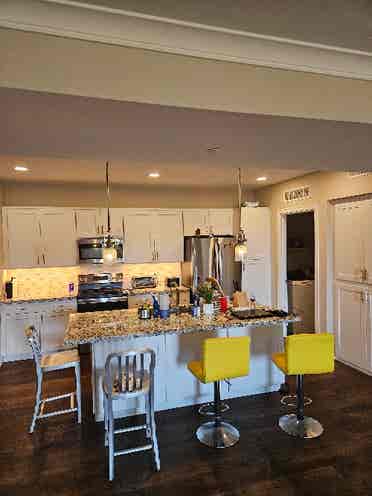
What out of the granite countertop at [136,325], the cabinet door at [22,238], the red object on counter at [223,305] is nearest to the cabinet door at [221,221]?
the red object on counter at [223,305]

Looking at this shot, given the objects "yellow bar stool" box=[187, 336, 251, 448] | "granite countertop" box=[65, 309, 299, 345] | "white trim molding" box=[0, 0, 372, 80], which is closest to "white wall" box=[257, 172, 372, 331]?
"granite countertop" box=[65, 309, 299, 345]

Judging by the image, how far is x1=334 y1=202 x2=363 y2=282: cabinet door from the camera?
415 cm

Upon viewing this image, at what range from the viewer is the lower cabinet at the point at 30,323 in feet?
15.7

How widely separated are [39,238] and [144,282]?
185cm

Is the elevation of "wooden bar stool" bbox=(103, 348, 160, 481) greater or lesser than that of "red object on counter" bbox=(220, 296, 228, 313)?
lesser

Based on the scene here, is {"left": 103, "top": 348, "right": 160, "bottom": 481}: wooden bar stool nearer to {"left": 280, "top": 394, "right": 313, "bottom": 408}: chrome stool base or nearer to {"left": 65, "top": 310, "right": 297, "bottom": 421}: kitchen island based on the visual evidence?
{"left": 65, "top": 310, "right": 297, "bottom": 421}: kitchen island

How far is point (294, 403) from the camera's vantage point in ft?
11.2

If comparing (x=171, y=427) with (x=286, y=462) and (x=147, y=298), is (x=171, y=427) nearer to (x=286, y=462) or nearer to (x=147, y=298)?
(x=286, y=462)

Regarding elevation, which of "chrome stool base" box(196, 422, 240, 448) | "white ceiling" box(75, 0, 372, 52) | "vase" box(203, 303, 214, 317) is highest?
"white ceiling" box(75, 0, 372, 52)

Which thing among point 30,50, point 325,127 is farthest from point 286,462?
point 30,50

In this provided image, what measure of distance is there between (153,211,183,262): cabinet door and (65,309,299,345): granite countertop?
85.2 inches

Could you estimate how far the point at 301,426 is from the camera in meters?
2.94

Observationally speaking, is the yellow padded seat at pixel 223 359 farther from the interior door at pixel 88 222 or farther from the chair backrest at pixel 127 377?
the interior door at pixel 88 222

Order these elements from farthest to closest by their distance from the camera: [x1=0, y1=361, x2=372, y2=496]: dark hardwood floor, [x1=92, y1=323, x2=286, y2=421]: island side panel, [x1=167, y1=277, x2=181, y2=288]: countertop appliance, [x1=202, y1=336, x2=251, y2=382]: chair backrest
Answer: [x1=167, y1=277, x2=181, y2=288]: countertop appliance → [x1=92, y1=323, x2=286, y2=421]: island side panel → [x1=202, y1=336, x2=251, y2=382]: chair backrest → [x1=0, y1=361, x2=372, y2=496]: dark hardwood floor
